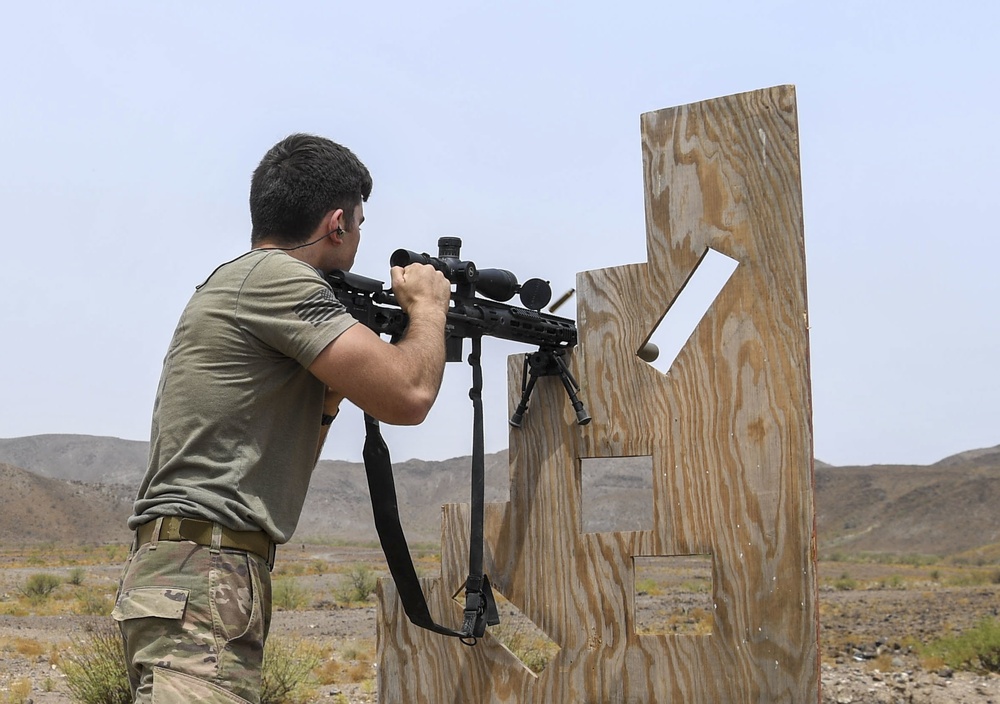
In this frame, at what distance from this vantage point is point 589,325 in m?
4.08

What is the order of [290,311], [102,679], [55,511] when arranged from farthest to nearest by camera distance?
[55,511] → [102,679] → [290,311]

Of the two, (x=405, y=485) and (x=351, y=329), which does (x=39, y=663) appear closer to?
(x=351, y=329)

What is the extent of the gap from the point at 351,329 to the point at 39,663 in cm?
1025

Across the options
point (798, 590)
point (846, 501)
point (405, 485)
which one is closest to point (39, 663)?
point (798, 590)

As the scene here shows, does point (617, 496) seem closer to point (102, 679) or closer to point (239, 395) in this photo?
point (102, 679)

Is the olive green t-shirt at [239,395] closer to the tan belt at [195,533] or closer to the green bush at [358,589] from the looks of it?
the tan belt at [195,533]

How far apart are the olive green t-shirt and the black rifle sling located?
2.27ft

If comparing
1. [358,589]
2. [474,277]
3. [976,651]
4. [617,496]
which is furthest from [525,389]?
[617,496]

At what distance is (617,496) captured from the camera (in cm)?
7050

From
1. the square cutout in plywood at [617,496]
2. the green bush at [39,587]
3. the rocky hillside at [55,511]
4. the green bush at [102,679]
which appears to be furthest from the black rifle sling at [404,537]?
the square cutout in plywood at [617,496]

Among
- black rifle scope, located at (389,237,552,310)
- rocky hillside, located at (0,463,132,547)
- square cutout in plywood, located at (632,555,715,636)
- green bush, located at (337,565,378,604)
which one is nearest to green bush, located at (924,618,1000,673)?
square cutout in plywood, located at (632,555,715,636)

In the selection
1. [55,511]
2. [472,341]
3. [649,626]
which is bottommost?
[649,626]

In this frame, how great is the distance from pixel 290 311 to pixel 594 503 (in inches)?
2693

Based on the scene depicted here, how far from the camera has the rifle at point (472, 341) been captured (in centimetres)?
327
